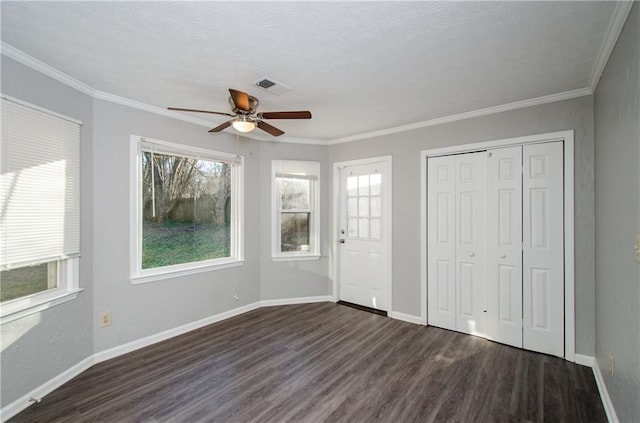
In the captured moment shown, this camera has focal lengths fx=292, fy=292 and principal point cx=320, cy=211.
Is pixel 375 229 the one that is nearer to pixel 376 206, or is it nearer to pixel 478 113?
pixel 376 206

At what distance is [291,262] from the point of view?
14.4 ft

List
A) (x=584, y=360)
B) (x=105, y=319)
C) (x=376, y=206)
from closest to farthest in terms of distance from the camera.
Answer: (x=584, y=360) → (x=105, y=319) → (x=376, y=206)

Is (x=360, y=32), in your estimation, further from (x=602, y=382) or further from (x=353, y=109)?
(x=602, y=382)

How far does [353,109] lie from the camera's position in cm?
317

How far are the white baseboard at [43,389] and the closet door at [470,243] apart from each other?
379 cm

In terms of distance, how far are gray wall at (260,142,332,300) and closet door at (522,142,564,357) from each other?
8.37 feet

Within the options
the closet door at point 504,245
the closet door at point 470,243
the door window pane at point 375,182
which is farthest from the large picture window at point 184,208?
the closet door at point 504,245

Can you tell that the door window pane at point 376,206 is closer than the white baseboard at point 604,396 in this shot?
No

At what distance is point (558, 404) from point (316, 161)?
372cm

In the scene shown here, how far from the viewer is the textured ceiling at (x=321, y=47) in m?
1.64

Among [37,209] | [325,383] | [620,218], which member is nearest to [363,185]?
[325,383]

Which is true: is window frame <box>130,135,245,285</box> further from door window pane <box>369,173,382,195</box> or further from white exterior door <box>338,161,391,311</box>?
door window pane <box>369,173,382,195</box>

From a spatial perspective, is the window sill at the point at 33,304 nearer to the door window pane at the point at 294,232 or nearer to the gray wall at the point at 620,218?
the door window pane at the point at 294,232

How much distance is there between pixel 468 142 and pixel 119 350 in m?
4.25
